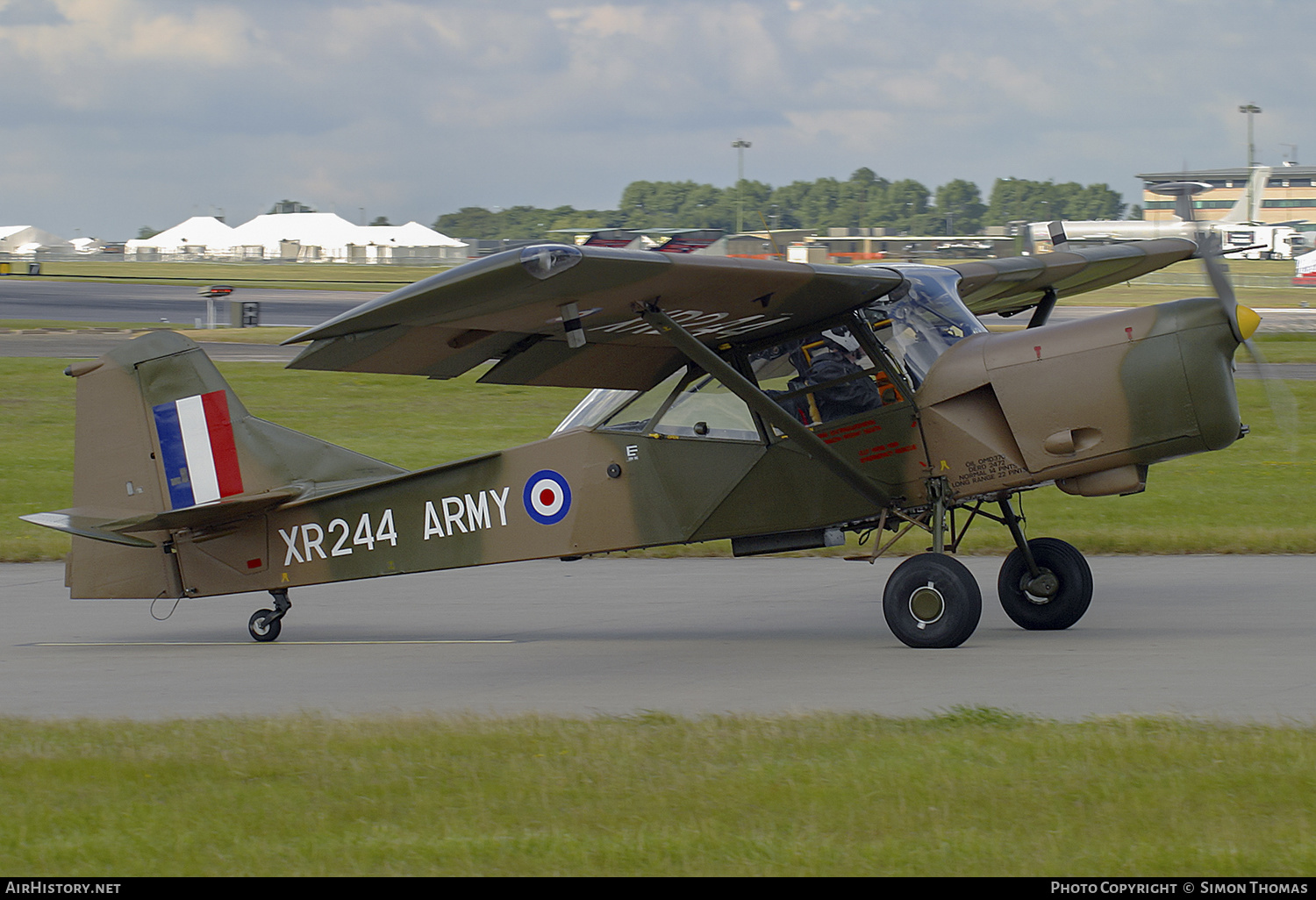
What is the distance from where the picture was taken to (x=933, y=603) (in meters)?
9.18

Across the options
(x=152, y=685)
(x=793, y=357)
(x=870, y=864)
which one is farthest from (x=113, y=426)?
(x=870, y=864)

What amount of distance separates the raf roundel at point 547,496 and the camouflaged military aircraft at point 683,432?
0.07 feet

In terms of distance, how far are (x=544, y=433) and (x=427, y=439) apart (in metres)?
2.13

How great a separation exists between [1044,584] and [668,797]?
5.33m

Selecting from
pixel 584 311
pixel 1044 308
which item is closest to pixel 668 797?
pixel 584 311

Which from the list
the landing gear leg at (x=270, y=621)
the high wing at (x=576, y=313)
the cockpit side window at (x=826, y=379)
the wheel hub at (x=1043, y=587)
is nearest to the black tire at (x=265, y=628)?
the landing gear leg at (x=270, y=621)

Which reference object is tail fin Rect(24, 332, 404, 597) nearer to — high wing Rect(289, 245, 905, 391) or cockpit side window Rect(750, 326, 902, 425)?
high wing Rect(289, 245, 905, 391)

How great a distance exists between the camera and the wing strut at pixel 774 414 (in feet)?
29.3

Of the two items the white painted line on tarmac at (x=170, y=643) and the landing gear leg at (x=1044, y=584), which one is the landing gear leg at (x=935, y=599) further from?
the white painted line on tarmac at (x=170, y=643)

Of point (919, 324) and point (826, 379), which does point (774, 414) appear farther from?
point (919, 324)

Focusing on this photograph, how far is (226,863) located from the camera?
4941 mm

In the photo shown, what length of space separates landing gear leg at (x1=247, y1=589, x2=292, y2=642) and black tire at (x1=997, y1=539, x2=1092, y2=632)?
18.6 feet
